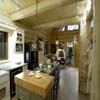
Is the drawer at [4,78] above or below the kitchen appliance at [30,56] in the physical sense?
below

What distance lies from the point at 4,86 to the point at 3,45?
65.3 inches

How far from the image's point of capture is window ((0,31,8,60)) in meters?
4.20

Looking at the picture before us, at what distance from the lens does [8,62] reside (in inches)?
173

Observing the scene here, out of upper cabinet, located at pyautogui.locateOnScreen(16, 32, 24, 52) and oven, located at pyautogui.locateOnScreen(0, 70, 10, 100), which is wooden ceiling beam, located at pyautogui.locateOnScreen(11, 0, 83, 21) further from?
oven, located at pyautogui.locateOnScreen(0, 70, 10, 100)

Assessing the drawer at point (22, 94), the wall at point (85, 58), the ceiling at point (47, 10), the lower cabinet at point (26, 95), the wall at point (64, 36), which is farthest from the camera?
the wall at point (64, 36)

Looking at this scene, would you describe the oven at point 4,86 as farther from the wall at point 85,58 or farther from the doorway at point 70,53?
the doorway at point 70,53

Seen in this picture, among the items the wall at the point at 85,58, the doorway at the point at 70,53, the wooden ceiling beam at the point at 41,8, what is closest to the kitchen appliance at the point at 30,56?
the wooden ceiling beam at the point at 41,8

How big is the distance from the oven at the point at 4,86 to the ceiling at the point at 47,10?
6.56 feet

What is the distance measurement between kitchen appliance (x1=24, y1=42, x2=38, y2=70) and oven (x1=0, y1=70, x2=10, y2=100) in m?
2.17

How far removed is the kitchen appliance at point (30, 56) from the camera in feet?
18.0

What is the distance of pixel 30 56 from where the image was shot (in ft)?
18.4

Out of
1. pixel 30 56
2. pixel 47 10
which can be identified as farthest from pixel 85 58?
pixel 30 56

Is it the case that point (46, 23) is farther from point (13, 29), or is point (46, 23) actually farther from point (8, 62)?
point (8, 62)

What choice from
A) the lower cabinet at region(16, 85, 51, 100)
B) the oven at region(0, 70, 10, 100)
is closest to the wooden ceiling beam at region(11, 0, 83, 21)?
the oven at region(0, 70, 10, 100)
